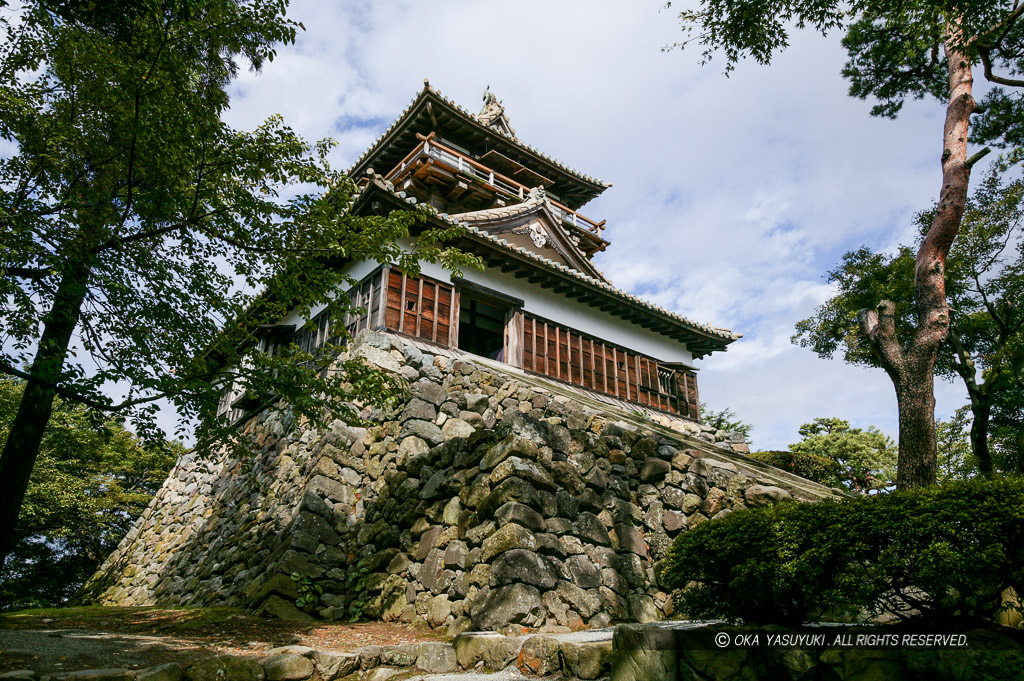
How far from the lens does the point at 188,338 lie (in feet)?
22.1

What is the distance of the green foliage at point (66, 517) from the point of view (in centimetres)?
1553

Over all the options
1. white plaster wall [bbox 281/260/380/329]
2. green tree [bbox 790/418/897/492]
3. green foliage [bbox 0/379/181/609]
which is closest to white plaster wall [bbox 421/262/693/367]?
white plaster wall [bbox 281/260/380/329]

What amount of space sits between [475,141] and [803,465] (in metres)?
15.8

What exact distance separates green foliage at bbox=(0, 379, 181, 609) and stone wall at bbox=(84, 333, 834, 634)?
7.07 meters

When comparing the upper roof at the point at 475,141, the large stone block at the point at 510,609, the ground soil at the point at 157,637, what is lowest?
the ground soil at the point at 157,637

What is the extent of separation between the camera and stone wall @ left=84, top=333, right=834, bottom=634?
6.36 meters

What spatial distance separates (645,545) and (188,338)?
6064 millimetres

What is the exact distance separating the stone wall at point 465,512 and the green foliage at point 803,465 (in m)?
5.77

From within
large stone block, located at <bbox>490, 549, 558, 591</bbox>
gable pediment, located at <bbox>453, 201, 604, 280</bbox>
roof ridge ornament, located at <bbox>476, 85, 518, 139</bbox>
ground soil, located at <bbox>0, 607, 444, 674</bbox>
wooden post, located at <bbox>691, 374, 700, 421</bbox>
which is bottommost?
ground soil, located at <bbox>0, 607, 444, 674</bbox>

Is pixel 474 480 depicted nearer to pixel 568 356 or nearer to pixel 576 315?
pixel 568 356

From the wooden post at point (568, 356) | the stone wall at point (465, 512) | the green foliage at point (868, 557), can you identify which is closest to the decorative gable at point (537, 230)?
the wooden post at point (568, 356)

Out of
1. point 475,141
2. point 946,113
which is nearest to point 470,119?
point 475,141

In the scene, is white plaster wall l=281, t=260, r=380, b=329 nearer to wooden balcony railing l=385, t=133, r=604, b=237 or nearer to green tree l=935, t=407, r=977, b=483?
wooden balcony railing l=385, t=133, r=604, b=237

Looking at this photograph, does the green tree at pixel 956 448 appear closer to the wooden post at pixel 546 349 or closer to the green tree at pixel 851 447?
the green tree at pixel 851 447
